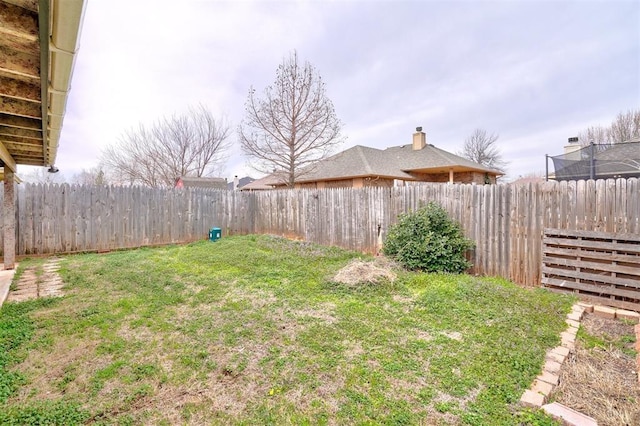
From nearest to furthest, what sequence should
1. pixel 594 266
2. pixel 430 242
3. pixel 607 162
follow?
pixel 594 266 → pixel 430 242 → pixel 607 162

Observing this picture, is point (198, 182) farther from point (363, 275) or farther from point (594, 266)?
point (594, 266)

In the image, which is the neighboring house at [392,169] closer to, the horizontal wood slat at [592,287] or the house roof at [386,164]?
the house roof at [386,164]

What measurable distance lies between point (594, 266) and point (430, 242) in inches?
89.6

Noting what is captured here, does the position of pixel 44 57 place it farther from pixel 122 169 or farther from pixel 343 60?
pixel 122 169

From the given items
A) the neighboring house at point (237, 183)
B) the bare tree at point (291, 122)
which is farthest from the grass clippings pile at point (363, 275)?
the neighboring house at point (237, 183)

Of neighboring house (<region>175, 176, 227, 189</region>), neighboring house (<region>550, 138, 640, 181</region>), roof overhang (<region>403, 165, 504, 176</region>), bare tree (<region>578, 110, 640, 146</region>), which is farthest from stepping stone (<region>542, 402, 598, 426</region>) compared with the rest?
bare tree (<region>578, 110, 640, 146</region>)

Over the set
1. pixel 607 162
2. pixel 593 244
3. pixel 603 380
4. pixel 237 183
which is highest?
pixel 237 183

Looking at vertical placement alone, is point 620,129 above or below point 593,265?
above

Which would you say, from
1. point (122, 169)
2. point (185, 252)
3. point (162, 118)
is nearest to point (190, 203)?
point (185, 252)

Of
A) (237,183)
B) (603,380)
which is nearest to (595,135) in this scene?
(603,380)

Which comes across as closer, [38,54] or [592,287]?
[38,54]

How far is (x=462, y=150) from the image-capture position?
1161 inches

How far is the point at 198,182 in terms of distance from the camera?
2059 cm

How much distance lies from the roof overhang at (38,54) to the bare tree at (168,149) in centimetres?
1877
